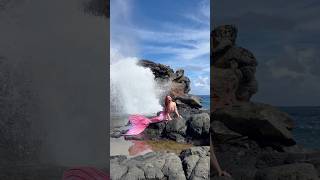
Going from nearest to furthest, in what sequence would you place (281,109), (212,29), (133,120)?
(281,109) → (212,29) → (133,120)

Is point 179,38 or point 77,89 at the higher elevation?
point 179,38

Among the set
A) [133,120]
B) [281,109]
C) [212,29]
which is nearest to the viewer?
[281,109]

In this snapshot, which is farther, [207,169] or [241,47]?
[207,169]

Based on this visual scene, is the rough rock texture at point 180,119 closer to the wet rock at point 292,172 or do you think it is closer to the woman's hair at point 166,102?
the woman's hair at point 166,102

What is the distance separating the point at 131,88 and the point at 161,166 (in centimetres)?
103

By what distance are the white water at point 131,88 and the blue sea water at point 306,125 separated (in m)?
1.60

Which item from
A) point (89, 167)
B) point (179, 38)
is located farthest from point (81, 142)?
point (179, 38)

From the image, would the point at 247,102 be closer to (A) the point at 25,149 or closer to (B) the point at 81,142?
(B) the point at 81,142

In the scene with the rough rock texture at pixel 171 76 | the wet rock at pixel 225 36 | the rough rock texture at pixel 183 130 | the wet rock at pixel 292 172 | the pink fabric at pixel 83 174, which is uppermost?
the wet rock at pixel 225 36

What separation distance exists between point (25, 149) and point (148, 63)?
180 centimetres

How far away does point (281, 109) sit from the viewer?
5246 millimetres

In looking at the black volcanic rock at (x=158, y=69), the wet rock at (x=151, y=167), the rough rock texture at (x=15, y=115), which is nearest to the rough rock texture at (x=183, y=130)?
the wet rock at (x=151, y=167)

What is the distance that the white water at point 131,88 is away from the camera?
5.79 m

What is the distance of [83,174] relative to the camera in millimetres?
5824
